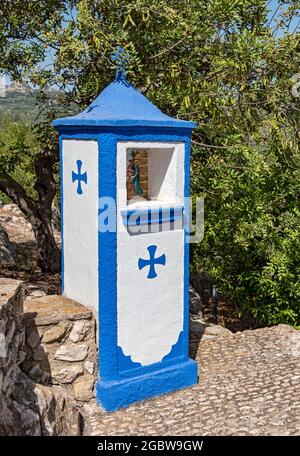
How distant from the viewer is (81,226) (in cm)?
575

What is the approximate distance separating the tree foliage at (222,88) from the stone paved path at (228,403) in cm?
169

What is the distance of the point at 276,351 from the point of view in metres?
7.06

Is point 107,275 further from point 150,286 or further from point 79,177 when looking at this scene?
point 79,177

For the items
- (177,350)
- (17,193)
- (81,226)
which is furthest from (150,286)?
(17,193)

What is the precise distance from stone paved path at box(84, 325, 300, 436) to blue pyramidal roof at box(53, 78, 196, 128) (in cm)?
302

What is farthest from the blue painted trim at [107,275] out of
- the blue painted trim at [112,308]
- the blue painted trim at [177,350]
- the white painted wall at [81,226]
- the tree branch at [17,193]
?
the tree branch at [17,193]

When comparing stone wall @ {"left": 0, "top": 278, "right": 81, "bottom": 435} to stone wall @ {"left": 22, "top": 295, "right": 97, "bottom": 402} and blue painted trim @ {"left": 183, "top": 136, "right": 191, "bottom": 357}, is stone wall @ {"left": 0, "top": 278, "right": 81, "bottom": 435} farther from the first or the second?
blue painted trim @ {"left": 183, "top": 136, "right": 191, "bottom": 357}

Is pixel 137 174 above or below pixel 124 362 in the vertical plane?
above

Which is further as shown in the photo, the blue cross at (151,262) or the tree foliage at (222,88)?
the tree foliage at (222,88)

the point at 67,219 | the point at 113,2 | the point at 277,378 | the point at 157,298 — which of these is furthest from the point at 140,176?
the point at 277,378

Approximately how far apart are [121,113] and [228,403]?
132 inches

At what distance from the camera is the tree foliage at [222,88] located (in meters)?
6.89

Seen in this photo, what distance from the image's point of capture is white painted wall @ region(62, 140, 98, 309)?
5.47m

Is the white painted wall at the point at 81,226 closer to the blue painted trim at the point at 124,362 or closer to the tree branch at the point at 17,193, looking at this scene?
the blue painted trim at the point at 124,362
